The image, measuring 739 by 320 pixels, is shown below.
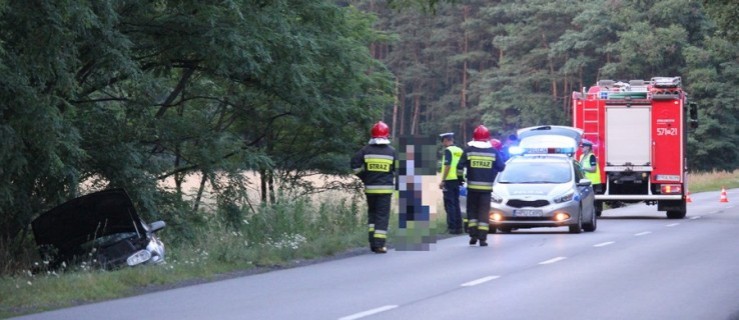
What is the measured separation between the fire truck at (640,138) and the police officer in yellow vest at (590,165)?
12.7 inches

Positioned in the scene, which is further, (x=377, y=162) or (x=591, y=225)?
(x=591, y=225)

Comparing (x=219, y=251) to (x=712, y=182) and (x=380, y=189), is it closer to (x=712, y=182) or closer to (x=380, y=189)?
(x=380, y=189)

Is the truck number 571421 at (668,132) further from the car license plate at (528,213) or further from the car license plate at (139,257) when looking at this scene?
the car license plate at (139,257)

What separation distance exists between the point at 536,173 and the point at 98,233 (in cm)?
1090

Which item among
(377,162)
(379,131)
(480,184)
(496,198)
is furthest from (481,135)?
(496,198)

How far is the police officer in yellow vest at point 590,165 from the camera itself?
102ft

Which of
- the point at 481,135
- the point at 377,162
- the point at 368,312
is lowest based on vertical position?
the point at 368,312

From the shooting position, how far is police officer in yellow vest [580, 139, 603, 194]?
31.2 meters

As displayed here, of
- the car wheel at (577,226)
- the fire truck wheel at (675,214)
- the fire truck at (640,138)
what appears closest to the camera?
the car wheel at (577,226)

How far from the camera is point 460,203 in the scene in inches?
1029

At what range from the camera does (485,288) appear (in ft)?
47.4

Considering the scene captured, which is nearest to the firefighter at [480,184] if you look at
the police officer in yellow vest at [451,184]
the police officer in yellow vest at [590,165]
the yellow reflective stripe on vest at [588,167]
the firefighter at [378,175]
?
the firefighter at [378,175]

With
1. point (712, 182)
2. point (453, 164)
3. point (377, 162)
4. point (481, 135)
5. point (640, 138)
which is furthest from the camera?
point (712, 182)

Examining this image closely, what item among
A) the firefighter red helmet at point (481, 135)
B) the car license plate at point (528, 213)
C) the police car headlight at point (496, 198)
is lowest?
the car license plate at point (528, 213)
